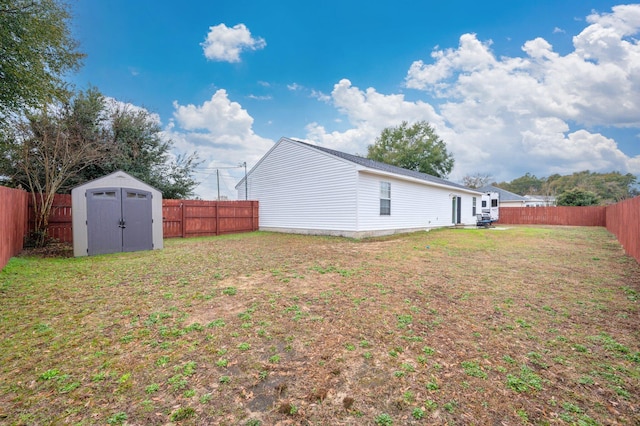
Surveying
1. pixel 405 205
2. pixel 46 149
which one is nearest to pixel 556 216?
pixel 405 205

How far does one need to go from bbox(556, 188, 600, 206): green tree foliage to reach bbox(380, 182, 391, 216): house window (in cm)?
2677

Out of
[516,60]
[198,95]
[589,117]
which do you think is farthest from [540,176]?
[198,95]

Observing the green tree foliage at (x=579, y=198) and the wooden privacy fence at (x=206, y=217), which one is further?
the green tree foliage at (x=579, y=198)

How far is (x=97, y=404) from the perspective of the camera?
6.41ft

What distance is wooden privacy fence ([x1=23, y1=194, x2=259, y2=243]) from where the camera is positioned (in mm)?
9555

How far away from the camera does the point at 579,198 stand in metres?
27.3

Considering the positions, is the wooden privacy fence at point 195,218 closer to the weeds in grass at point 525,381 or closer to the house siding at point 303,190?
the house siding at point 303,190

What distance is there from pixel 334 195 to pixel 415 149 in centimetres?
2365

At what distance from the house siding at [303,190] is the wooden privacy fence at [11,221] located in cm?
938

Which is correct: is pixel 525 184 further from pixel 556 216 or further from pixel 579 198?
pixel 556 216

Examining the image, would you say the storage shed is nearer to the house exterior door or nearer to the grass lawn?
the grass lawn

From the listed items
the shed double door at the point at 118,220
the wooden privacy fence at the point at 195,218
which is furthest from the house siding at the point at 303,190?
the shed double door at the point at 118,220

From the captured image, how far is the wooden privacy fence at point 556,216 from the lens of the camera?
2242 centimetres

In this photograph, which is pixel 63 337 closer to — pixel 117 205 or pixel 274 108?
pixel 117 205
